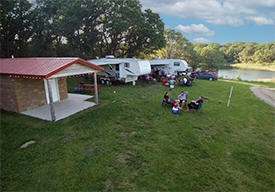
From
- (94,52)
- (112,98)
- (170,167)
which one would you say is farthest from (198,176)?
(94,52)

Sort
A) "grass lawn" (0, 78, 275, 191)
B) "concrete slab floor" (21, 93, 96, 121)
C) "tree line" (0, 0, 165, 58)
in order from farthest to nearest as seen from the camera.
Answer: "tree line" (0, 0, 165, 58), "concrete slab floor" (21, 93, 96, 121), "grass lawn" (0, 78, 275, 191)

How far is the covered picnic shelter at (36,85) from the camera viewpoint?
6824mm

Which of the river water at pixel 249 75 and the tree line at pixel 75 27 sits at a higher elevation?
the tree line at pixel 75 27

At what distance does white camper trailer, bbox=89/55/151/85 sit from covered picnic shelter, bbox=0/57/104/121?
626cm

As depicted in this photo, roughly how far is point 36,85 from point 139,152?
22.4 ft

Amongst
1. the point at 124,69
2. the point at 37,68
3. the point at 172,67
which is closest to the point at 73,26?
the point at 124,69

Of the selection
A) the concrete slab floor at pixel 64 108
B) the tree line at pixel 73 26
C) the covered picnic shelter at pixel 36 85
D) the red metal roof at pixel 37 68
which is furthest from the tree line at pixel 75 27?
the red metal roof at pixel 37 68

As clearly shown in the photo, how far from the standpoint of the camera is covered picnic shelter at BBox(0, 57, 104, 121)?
682 cm

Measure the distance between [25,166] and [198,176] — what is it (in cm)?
446

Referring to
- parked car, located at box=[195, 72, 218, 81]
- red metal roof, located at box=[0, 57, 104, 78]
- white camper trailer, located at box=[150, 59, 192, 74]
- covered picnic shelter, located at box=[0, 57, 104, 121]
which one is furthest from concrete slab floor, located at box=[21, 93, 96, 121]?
parked car, located at box=[195, 72, 218, 81]

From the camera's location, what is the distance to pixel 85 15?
20.1 m

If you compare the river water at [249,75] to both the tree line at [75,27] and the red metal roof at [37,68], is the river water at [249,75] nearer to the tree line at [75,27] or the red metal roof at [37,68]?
the tree line at [75,27]

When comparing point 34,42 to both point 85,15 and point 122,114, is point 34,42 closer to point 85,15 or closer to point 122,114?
point 85,15

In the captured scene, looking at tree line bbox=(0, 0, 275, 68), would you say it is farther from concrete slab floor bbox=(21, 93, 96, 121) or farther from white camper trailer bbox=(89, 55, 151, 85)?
concrete slab floor bbox=(21, 93, 96, 121)
